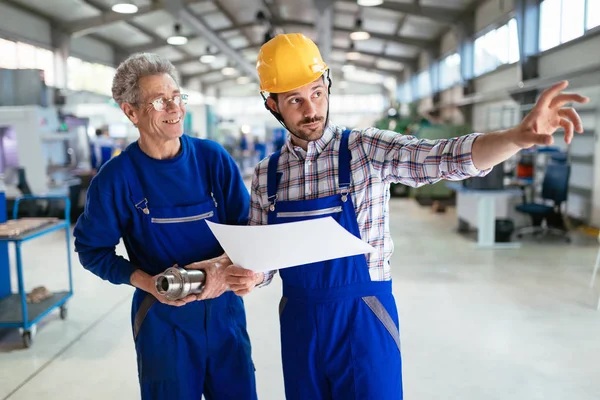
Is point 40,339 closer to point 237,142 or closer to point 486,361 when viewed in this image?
point 486,361

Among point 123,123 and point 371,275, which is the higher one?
point 123,123

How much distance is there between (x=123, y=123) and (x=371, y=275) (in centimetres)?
1442

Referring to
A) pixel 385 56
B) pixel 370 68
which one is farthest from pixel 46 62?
pixel 370 68

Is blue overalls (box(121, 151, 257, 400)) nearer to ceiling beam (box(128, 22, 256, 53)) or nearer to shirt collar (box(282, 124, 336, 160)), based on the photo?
shirt collar (box(282, 124, 336, 160))

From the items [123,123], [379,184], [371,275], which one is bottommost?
[371,275]

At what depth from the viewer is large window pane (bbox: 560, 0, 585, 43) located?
27.3 ft

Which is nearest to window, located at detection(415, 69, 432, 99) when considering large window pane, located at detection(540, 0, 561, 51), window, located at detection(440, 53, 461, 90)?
window, located at detection(440, 53, 461, 90)

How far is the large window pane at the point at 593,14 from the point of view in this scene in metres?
7.74

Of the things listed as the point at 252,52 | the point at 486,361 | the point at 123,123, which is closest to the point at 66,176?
the point at 123,123

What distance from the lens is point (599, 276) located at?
18.8 feet

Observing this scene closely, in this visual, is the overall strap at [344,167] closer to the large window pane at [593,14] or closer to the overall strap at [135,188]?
the overall strap at [135,188]

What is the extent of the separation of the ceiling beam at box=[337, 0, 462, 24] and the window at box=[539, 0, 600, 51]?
3.96m

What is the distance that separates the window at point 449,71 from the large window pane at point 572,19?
6323mm

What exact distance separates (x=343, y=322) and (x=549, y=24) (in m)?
10.1
